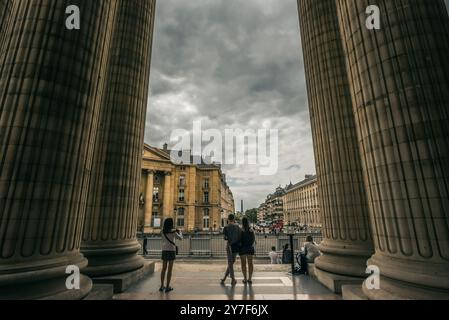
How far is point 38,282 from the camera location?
158 inches

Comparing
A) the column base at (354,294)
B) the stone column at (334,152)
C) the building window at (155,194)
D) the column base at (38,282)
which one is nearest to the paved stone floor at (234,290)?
the stone column at (334,152)

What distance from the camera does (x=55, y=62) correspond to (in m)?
4.85

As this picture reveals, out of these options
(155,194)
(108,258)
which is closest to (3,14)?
(108,258)

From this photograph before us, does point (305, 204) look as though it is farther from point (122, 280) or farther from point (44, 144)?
point (44, 144)

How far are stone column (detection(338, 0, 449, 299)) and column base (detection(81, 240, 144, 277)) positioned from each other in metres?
6.46

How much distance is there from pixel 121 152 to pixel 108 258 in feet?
11.2

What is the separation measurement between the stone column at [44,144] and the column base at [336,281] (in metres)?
6.04

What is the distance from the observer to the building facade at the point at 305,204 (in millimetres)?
70812

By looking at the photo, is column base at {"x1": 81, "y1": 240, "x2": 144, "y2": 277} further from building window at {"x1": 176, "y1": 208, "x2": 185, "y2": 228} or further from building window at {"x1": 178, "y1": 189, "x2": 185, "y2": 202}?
building window at {"x1": 178, "y1": 189, "x2": 185, "y2": 202}

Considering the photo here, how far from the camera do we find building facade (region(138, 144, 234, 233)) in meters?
54.0

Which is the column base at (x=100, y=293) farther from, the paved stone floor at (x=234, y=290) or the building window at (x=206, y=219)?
the building window at (x=206, y=219)

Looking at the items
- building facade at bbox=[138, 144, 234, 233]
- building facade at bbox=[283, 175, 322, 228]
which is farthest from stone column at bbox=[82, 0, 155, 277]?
building facade at bbox=[283, 175, 322, 228]
